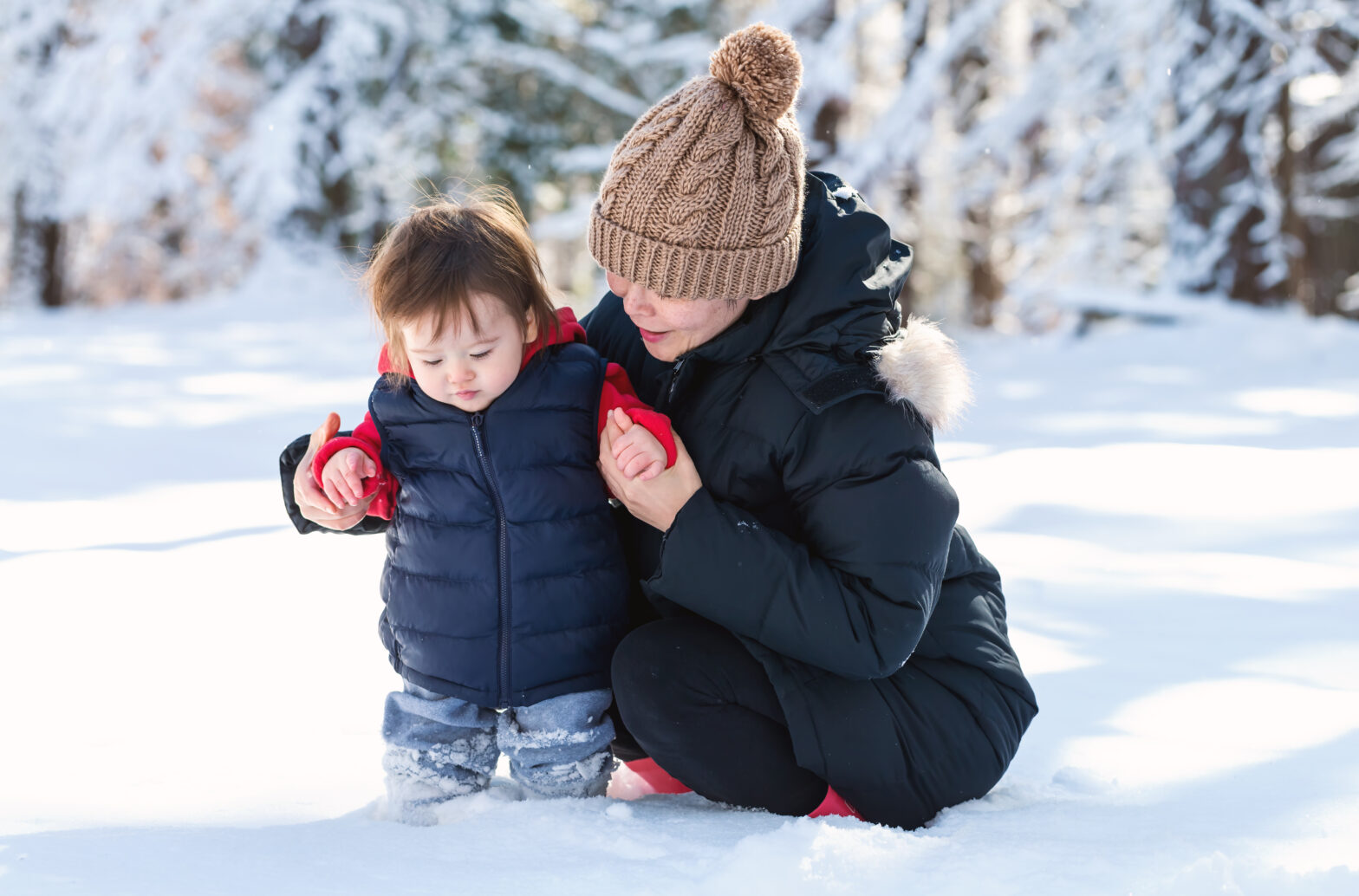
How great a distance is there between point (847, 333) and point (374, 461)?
0.83 m

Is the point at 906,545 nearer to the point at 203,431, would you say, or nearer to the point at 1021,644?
the point at 1021,644

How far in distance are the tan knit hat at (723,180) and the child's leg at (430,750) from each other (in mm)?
817

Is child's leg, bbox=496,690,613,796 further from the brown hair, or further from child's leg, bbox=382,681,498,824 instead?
the brown hair

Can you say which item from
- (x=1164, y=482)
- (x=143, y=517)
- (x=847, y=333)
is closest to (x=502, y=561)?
(x=847, y=333)

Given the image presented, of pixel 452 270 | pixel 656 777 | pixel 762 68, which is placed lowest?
pixel 656 777

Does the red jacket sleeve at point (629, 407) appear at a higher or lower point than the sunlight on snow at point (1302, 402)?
higher

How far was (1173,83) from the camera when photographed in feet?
27.9

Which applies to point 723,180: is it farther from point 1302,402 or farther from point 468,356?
point 1302,402

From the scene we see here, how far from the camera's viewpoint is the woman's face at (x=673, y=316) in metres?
1.96

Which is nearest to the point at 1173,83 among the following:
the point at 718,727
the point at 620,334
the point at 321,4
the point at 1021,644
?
the point at 1021,644

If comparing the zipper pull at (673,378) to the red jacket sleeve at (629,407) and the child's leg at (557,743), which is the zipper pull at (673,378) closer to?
the red jacket sleeve at (629,407)

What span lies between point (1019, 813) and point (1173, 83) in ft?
26.1

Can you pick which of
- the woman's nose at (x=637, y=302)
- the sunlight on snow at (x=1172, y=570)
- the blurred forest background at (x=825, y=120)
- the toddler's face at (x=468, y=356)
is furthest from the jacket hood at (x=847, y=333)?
the blurred forest background at (x=825, y=120)

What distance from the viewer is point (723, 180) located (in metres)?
1.87
